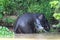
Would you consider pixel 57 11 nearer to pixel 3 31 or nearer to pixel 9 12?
pixel 3 31

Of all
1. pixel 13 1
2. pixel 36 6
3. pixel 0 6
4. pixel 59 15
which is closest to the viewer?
pixel 59 15

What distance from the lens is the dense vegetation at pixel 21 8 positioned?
9375 millimetres

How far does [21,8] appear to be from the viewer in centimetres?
1030

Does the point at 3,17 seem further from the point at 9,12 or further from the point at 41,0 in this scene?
the point at 41,0

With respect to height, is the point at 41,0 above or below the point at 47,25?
above

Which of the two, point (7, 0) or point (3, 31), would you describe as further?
point (7, 0)

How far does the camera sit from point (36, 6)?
9.63 meters

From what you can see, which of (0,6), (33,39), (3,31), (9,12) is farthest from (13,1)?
(33,39)

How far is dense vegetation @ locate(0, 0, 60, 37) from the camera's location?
938 cm

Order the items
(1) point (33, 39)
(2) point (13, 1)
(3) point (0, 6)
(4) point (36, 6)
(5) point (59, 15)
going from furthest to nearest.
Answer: (2) point (13, 1)
(4) point (36, 6)
(3) point (0, 6)
(1) point (33, 39)
(5) point (59, 15)

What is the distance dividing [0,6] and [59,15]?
3.87m

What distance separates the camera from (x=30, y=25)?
7895 mm

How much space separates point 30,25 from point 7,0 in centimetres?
211

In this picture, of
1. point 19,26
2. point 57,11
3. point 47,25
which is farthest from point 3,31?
point 57,11
